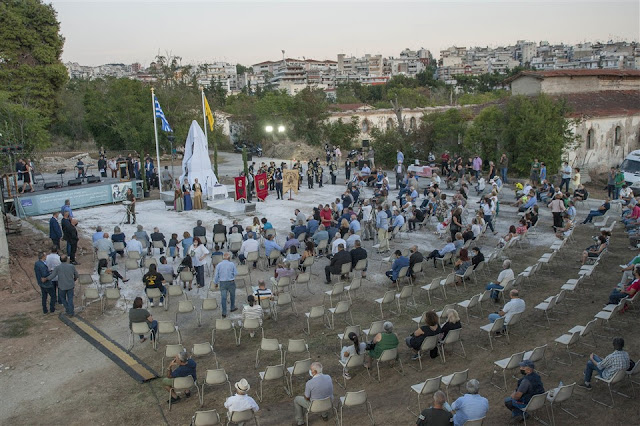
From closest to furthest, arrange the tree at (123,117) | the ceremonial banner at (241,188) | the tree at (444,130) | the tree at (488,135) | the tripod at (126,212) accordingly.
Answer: the tripod at (126,212), the ceremonial banner at (241,188), the tree at (488,135), the tree at (444,130), the tree at (123,117)

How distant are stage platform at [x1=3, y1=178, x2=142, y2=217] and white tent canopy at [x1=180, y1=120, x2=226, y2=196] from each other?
323 cm

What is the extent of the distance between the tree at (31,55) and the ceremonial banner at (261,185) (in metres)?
21.2

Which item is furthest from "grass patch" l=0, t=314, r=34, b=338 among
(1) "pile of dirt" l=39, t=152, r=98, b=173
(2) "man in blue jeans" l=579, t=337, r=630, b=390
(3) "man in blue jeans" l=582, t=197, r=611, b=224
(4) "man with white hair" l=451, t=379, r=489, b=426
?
(1) "pile of dirt" l=39, t=152, r=98, b=173

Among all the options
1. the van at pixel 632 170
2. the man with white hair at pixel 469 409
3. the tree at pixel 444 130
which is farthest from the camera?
the tree at pixel 444 130

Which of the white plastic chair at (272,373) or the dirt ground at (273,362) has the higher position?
the white plastic chair at (272,373)

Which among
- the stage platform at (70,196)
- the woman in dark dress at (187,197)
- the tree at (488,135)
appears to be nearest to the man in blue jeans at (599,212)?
the tree at (488,135)

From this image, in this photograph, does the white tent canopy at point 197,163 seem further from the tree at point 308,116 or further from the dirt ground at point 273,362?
the tree at point 308,116

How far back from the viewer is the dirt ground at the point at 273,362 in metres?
8.72

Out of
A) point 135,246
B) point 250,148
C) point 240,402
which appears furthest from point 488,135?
point 240,402

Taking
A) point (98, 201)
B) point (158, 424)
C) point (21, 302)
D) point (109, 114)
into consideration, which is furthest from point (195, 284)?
point (109, 114)

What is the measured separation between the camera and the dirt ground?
8.72 metres

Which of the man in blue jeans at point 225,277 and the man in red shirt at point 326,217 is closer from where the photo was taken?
the man in blue jeans at point 225,277

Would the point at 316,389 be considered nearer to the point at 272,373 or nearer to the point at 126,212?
the point at 272,373

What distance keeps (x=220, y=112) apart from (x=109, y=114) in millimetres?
16056
